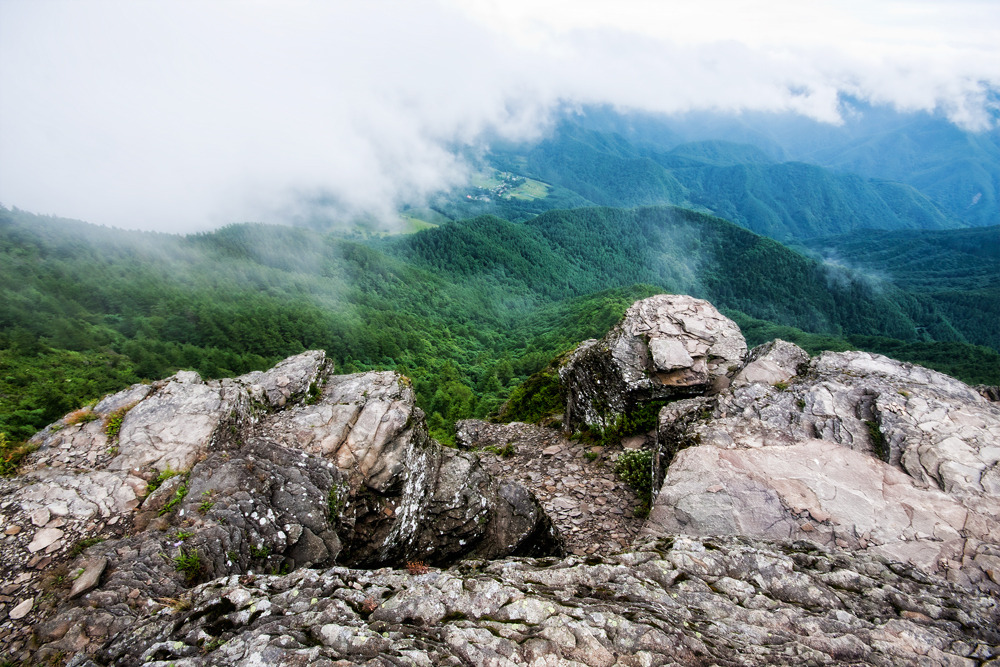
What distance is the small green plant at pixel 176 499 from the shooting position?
8555 millimetres

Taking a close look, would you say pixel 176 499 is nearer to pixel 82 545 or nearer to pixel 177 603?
pixel 82 545

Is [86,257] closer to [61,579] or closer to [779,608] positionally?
[61,579]

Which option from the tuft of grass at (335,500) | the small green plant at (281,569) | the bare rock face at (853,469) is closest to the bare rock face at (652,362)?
the bare rock face at (853,469)

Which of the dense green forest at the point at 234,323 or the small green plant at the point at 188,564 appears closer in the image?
the small green plant at the point at 188,564

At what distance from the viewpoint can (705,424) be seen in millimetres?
13086

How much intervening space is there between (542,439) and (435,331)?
140 metres

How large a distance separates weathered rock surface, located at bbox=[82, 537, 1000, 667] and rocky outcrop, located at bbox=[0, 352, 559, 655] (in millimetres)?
1320

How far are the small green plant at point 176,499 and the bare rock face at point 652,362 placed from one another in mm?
15345

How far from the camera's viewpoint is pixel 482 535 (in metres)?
12.6

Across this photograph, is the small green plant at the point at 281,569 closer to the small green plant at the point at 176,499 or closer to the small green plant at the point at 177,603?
the small green plant at the point at 177,603

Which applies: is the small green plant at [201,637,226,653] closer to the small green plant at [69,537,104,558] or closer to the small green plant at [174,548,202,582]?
the small green plant at [174,548,202,582]

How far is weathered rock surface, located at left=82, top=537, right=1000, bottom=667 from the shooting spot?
584 cm

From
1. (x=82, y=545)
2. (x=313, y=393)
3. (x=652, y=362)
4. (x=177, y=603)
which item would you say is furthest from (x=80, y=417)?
(x=652, y=362)

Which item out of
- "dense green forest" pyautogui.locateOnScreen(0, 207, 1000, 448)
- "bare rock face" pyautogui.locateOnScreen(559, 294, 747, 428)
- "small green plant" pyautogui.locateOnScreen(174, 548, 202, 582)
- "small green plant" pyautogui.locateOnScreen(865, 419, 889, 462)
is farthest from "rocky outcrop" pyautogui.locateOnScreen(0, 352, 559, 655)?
"dense green forest" pyautogui.locateOnScreen(0, 207, 1000, 448)
